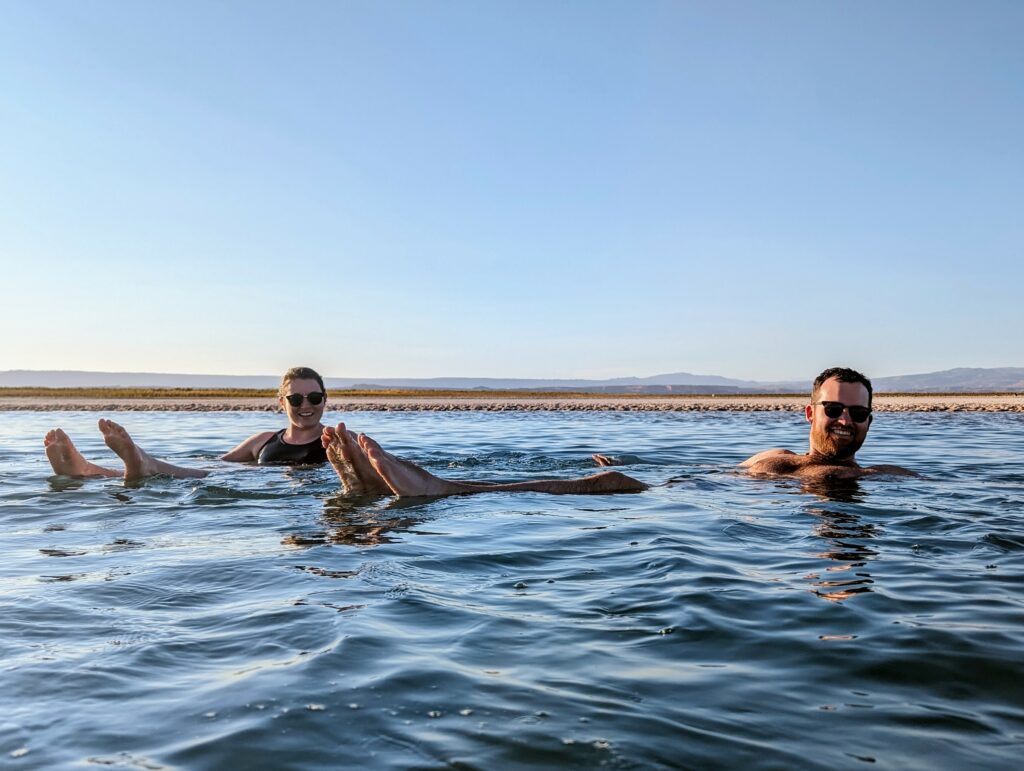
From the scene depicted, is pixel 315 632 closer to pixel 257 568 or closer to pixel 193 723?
pixel 193 723

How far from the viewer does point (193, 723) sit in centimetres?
279

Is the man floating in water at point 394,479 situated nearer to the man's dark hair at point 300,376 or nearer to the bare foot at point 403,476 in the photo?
the bare foot at point 403,476

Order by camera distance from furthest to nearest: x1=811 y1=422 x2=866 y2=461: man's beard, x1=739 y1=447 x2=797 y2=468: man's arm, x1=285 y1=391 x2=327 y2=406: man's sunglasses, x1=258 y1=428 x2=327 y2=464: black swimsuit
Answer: x1=258 y1=428 x2=327 y2=464: black swimsuit, x1=285 y1=391 x2=327 y2=406: man's sunglasses, x1=739 y1=447 x2=797 y2=468: man's arm, x1=811 y1=422 x2=866 y2=461: man's beard

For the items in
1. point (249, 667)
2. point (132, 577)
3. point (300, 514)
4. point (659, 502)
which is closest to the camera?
point (249, 667)

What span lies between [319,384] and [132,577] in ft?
18.8

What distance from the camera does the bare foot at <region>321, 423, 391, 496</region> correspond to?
267 inches

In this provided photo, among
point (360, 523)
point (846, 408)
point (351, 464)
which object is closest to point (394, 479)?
point (351, 464)

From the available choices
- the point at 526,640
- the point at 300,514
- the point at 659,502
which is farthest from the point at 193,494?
the point at 526,640

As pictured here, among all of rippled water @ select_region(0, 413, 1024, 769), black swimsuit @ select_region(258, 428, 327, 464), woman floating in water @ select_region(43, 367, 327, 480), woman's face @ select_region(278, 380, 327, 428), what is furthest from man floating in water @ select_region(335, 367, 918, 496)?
woman's face @ select_region(278, 380, 327, 428)

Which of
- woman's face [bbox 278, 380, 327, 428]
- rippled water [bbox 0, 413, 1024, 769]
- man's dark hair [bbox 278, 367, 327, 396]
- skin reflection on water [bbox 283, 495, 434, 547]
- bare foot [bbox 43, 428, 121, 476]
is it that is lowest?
rippled water [bbox 0, 413, 1024, 769]

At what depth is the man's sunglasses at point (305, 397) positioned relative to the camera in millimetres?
10289

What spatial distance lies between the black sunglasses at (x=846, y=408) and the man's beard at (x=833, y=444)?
0.14 meters

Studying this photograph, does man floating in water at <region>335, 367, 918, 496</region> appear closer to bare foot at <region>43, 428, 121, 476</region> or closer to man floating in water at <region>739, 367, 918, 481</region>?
man floating in water at <region>739, 367, 918, 481</region>

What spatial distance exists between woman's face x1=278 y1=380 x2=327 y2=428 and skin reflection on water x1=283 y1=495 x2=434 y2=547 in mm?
2789
